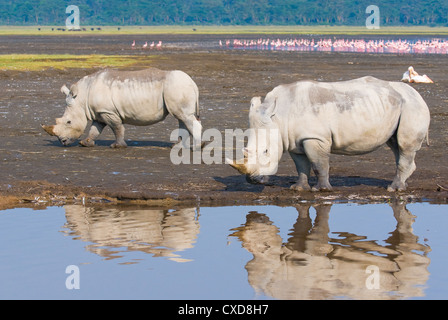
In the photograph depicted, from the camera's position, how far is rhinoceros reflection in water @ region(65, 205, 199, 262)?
984 cm

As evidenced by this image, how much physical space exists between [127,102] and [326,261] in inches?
363

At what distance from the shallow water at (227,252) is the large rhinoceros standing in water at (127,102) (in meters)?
5.38

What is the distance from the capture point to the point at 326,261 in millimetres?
9258

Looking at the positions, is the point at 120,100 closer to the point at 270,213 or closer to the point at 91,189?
the point at 91,189

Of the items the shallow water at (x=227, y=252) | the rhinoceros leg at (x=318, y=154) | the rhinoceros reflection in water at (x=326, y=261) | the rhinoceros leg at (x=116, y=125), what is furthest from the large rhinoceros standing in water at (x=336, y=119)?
the rhinoceros leg at (x=116, y=125)

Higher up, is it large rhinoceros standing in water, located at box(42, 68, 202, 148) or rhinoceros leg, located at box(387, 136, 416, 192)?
large rhinoceros standing in water, located at box(42, 68, 202, 148)

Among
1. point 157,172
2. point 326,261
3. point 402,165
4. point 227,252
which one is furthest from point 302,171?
point 326,261

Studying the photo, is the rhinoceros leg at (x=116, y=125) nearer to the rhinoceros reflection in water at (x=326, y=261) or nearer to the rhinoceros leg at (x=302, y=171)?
the rhinoceros leg at (x=302, y=171)

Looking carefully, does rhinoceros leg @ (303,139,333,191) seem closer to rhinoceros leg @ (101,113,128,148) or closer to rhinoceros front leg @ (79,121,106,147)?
rhinoceros leg @ (101,113,128,148)

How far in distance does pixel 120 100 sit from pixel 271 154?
6.23 metres

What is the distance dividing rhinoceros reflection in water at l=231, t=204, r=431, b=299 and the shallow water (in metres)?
0.01

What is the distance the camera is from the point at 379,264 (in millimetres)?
9172

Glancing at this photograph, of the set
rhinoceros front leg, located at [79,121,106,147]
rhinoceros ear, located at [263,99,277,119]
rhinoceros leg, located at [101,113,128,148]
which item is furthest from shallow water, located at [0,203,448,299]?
rhinoceros front leg, located at [79,121,106,147]
